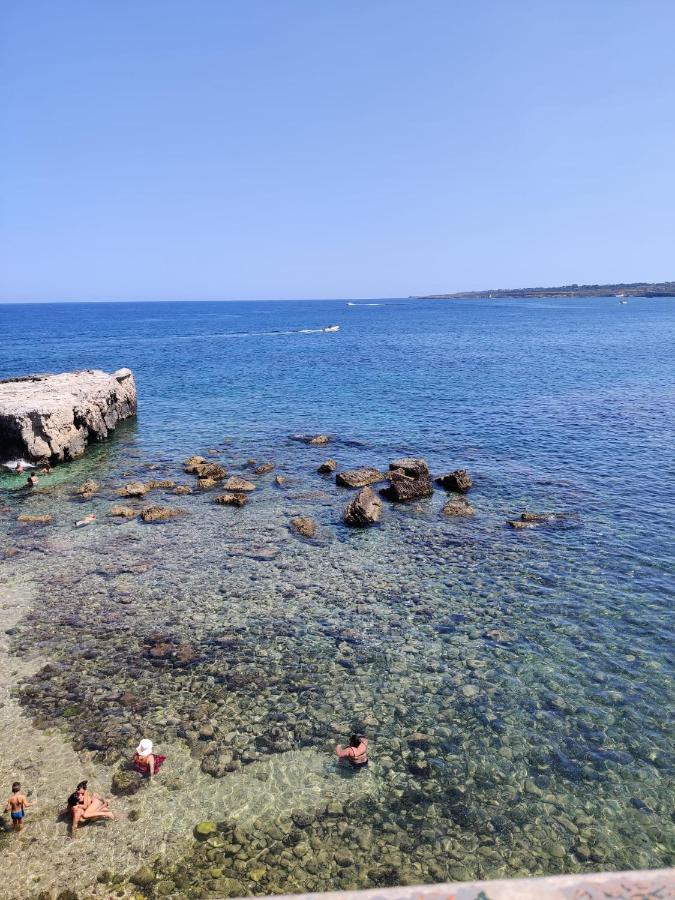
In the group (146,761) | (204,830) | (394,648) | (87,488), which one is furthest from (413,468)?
(204,830)

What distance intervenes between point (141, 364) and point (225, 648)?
84.0m

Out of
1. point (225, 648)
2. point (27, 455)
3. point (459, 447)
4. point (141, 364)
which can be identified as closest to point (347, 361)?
point (141, 364)

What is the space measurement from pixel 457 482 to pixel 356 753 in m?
21.2

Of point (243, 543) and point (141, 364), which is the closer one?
point (243, 543)

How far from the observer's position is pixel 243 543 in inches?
1072

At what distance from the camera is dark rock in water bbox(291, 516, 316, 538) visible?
28.0m

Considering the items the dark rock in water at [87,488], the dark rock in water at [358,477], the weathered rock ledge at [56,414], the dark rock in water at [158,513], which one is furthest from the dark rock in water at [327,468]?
the weathered rock ledge at [56,414]

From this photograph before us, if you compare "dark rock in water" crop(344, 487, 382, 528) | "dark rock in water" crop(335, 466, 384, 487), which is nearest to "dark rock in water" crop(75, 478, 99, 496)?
"dark rock in water" crop(335, 466, 384, 487)

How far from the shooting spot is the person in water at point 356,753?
1438cm

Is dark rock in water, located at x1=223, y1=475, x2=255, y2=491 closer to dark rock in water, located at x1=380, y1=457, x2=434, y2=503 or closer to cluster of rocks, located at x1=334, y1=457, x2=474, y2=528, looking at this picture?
cluster of rocks, located at x1=334, y1=457, x2=474, y2=528

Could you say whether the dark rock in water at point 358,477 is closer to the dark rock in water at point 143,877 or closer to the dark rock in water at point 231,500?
the dark rock in water at point 231,500

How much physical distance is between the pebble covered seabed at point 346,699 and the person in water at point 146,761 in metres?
0.33

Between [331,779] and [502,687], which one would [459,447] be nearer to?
[502,687]

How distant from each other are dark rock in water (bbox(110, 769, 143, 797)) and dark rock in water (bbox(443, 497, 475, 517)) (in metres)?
20.0
